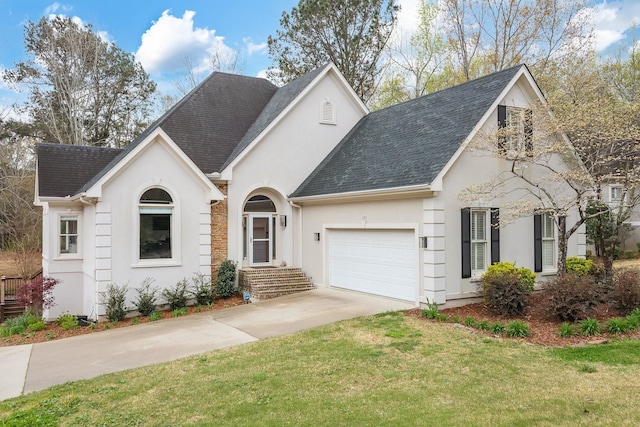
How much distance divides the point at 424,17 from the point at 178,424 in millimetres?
26762

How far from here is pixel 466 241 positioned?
12.0m

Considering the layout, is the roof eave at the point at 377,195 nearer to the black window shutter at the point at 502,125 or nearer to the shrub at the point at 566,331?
the black window shutter at the point at 502,125

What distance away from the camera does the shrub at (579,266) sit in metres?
13.4

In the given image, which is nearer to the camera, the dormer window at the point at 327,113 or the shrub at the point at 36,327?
the shrub at the point at 36,327

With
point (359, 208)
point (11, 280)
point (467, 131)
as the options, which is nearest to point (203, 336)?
point (359, 208)

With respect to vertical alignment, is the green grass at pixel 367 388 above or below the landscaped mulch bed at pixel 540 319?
below

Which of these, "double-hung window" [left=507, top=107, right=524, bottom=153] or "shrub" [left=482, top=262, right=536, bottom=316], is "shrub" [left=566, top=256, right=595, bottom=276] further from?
"double-hung window" [left=507, top=107, right=524, bottom=153]

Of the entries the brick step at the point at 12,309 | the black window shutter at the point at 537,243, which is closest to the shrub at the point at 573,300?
the black window shutter at the point at 537,243

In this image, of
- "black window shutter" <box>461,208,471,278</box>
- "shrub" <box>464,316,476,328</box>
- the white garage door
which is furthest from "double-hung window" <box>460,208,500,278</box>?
"shrub" <box>464,316,476,328</box>

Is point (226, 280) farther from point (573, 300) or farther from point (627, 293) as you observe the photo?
point (627, 293)

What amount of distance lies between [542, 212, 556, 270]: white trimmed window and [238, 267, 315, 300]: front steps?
7.11m

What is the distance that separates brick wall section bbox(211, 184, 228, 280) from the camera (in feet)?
49.4

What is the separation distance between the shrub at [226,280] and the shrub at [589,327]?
9.56m

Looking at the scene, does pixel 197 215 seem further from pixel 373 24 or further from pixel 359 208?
pixel 373 24
